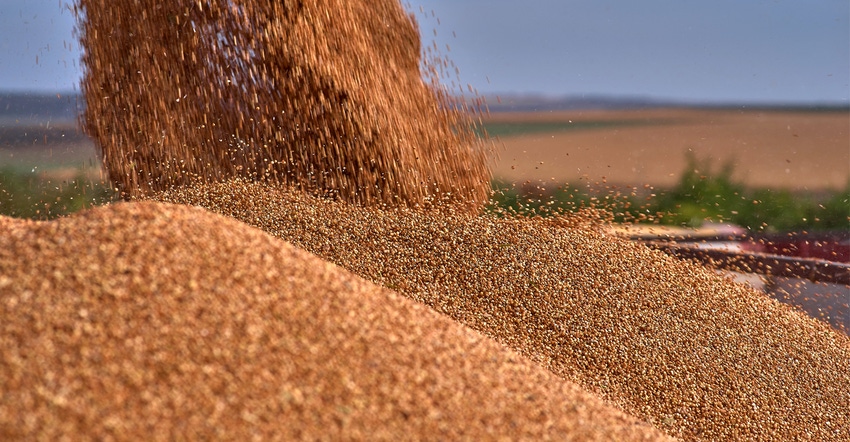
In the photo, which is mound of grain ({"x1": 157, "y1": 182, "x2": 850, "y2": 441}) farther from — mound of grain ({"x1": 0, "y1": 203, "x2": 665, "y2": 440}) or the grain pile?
mound of grain ({"x1": 0, "y1": 203, "x2": 665, "y2": 440})

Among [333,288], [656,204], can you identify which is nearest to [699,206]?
[656,204]

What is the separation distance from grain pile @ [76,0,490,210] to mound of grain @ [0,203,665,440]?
985 millimetres

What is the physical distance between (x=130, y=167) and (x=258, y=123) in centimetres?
53

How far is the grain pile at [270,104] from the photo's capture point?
2412 millimetres

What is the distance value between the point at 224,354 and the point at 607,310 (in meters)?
1.20

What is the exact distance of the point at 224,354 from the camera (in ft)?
3.70

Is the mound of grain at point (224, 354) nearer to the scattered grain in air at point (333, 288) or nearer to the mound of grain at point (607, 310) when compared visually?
the scattered grain in air at point (333, 288)

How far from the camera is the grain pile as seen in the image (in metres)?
2.41

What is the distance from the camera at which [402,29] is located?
2.62 m

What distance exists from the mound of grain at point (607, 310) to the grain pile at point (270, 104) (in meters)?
0.17

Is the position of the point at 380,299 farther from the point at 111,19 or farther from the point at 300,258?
the point at 111,19

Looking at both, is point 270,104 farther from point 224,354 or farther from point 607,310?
point 224,354

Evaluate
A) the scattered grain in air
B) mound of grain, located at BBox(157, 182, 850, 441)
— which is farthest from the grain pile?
mound of grain, located at BBox(157, 182, 850, 441)

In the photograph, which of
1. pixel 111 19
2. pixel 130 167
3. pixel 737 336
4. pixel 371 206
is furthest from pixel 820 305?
Result: pixel 111 19
